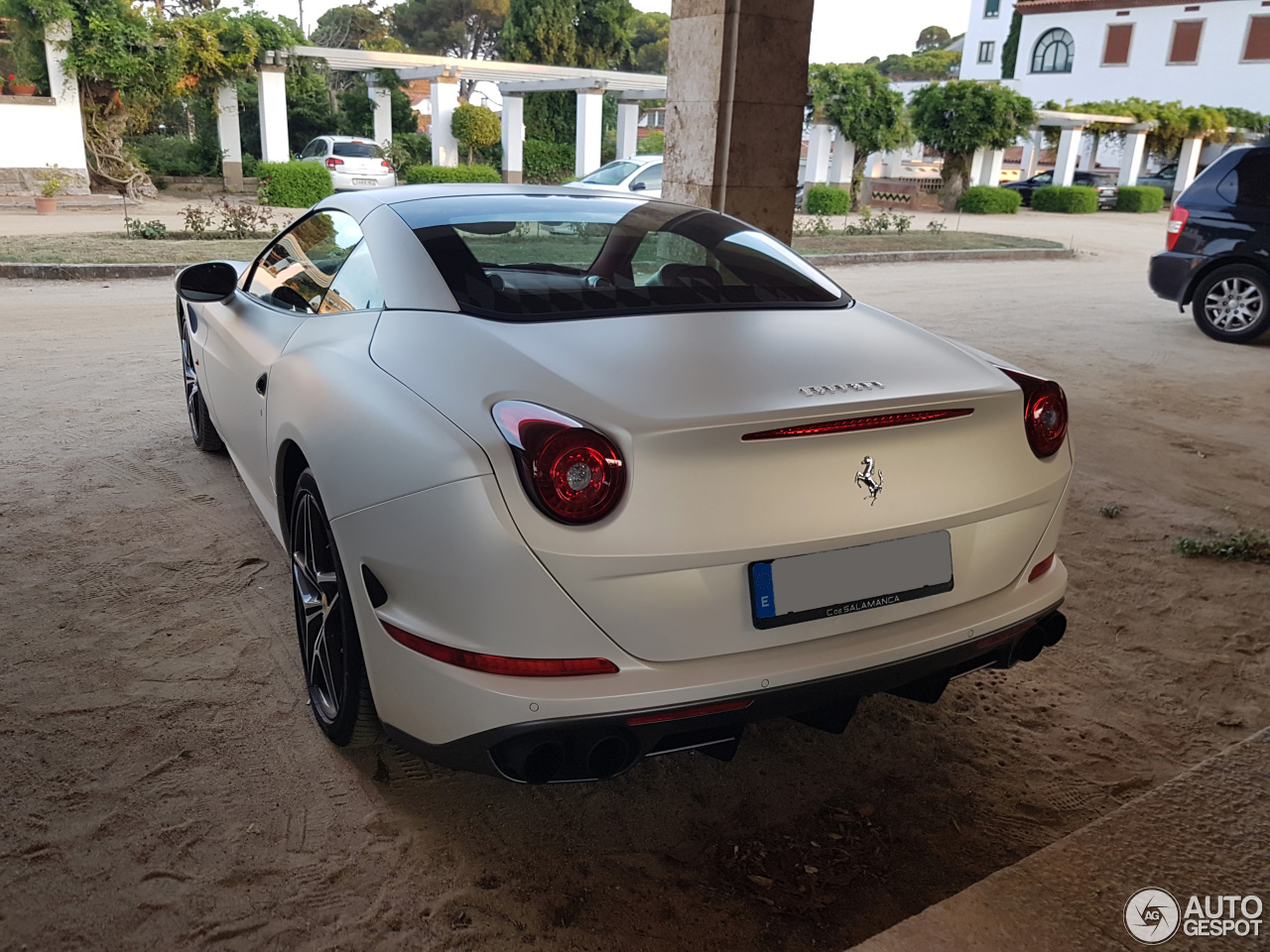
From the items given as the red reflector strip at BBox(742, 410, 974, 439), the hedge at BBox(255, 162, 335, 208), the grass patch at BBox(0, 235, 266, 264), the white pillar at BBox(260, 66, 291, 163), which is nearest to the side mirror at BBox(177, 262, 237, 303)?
the red reflector strip at BBox(742, 410, 974, 439)

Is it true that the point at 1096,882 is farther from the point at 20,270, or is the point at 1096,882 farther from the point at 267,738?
the point at 20,270

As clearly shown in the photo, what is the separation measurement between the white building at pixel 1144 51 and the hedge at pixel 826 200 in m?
26.1

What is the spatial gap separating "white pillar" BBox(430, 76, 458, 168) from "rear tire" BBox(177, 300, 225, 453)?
26.9 meters

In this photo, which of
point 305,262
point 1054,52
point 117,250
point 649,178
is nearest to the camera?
point 305,262

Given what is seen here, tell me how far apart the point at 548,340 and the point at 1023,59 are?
187 feet

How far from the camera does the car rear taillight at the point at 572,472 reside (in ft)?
6.40

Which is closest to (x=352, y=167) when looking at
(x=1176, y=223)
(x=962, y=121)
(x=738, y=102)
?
(x=962, y=121)

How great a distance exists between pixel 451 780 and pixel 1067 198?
1391 inches

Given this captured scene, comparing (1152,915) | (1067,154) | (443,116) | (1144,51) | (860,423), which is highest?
(1144,51)

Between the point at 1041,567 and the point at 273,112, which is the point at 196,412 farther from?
the point at 273,112

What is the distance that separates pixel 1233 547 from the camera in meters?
4.32

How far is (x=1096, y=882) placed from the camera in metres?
2.13

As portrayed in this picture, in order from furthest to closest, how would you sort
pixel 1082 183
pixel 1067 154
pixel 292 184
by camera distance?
pixel 1082 183 < pixel 1067 154 < pixel 292 184

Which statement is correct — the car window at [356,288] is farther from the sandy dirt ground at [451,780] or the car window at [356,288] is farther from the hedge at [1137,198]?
the hedge at [1137,198]
